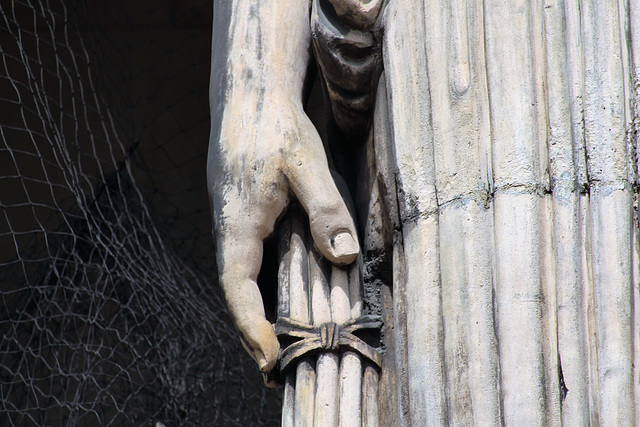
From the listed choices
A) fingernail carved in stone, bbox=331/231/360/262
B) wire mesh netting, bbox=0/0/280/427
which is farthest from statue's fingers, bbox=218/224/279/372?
wire mesh netting, bbox=0/0/280/427

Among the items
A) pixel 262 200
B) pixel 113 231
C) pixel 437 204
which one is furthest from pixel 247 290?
pixel 113 231

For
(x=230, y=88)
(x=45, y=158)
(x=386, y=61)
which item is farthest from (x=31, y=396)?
(x=386, y=61)

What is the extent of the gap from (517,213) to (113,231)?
1720 mm

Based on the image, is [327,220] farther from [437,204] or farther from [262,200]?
[437,204]

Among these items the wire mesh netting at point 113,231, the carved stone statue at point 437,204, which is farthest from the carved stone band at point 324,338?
the wire mesh netting at point 113,231

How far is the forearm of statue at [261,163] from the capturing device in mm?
1543

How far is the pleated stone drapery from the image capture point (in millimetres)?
1279

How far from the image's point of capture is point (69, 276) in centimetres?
306

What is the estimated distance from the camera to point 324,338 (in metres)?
1.49

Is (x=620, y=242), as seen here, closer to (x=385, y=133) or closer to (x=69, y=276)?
(x=385, y=133)

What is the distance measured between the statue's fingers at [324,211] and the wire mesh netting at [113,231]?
1.29 m

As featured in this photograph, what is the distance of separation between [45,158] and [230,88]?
1.81 meters

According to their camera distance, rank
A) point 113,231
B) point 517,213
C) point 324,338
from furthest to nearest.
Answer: point 113,231 → point 324,338 → point 517,213

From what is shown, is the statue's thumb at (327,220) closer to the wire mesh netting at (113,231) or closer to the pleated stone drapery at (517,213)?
the pleated stone drapery at (517,213)
